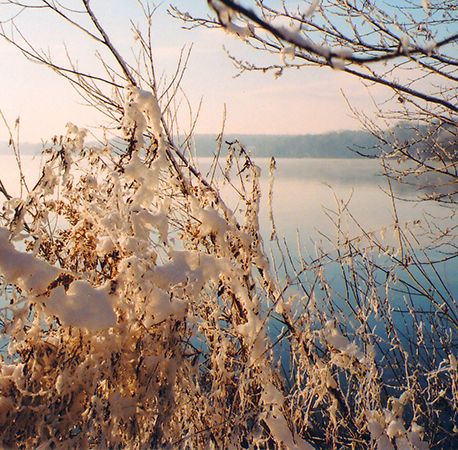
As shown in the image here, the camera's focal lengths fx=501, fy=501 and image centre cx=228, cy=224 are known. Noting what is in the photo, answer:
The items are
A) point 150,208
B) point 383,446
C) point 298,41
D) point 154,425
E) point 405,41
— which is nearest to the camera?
point 298,41

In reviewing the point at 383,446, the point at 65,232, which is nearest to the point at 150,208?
the point at 65,232

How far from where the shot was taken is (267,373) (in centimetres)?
271

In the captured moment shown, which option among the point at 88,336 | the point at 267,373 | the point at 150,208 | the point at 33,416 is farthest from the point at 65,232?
the point at 267,373

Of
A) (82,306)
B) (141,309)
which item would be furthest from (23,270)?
(141,309)

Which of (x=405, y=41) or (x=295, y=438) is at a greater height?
(x=405, y=41)

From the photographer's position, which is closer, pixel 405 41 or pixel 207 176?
pixel 405 41

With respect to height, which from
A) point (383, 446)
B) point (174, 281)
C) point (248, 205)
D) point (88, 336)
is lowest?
point (383, 446)

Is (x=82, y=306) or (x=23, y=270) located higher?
(x=23, y=270)

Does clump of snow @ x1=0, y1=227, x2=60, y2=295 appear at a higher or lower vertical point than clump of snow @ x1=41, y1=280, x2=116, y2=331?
higher

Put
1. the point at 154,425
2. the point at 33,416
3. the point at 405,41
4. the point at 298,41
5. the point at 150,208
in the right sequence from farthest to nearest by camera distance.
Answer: the point at 150,208 → the point at 154,425 → the point at 33,416 → the point at 405,41 → the point at 298,41

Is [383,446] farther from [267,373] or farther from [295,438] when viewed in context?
[267,373]

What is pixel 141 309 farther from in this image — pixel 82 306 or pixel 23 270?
pixel 23 270

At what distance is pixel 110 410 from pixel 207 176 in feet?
5.26

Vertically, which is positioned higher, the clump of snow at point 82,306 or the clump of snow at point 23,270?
the clump of snow at point 23,270
